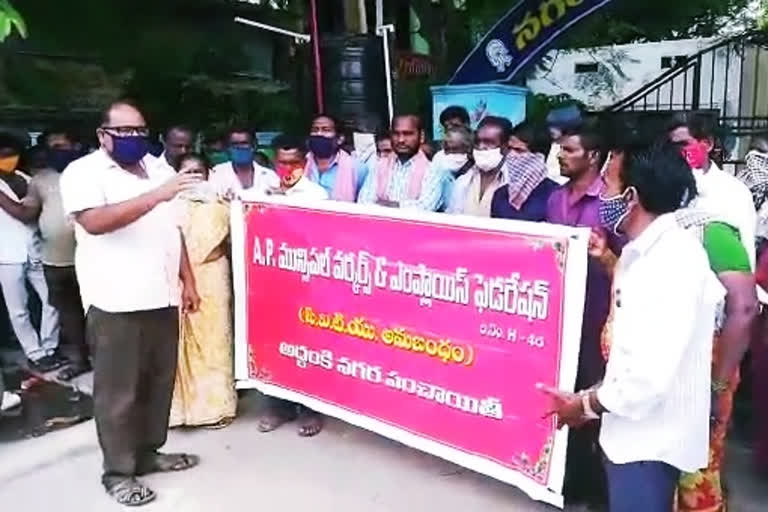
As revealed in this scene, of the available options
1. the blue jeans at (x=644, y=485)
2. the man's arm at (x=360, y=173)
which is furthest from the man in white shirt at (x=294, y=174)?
the blue jeans at (x=644, y=485)

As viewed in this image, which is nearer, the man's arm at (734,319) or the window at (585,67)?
the man's arm at (734,319)

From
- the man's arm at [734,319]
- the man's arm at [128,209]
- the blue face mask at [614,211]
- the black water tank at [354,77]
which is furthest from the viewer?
the black water tank at [354,77]

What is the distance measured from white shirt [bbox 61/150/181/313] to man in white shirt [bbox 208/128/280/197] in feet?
4.21

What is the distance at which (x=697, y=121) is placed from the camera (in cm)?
369

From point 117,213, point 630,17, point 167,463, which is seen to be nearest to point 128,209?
point 117,213

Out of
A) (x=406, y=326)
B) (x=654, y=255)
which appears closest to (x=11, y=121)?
(x=406, y=326)

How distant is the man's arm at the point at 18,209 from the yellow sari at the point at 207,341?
1.77m

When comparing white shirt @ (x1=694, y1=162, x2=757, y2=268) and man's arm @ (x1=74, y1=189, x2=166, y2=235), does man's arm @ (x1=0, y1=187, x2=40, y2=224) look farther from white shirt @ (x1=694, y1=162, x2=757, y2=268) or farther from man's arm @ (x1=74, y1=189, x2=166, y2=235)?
white shirt @ (x1=694, y1=162, x2=757, y2=268)

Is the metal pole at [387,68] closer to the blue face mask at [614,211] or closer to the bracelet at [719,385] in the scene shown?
the blue face mask at [614,211]

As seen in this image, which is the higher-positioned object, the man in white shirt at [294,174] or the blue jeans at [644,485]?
the man in white shirt at [294,174]

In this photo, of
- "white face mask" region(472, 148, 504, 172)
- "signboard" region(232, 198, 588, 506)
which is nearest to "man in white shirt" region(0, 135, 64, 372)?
"signboard" region(232, 198, 588, 506)

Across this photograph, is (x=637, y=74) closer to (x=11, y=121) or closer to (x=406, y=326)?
(x=11, y=121)

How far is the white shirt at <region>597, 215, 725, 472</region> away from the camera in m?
2.26

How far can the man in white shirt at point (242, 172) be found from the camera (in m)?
5.16
